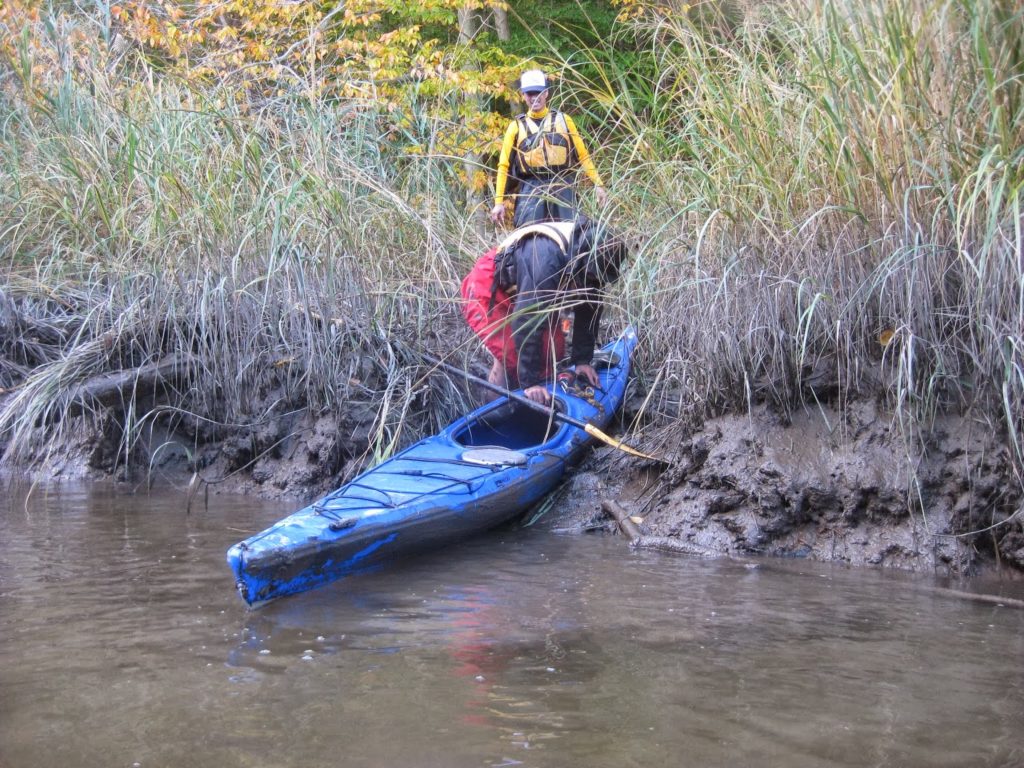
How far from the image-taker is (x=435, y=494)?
457cm

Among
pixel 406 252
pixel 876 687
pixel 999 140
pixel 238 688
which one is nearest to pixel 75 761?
pixel 238 688

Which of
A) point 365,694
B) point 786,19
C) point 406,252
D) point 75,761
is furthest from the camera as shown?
point 406,252

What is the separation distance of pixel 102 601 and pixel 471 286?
261cm

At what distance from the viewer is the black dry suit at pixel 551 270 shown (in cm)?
516

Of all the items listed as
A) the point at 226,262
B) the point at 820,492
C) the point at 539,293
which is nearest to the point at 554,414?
the point at 539,293

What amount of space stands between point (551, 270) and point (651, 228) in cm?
65

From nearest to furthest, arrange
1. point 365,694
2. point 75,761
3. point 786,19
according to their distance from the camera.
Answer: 1. point 75,761
2. point 365,694
3. point 786,19

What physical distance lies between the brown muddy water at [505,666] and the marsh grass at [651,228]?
2.93ft

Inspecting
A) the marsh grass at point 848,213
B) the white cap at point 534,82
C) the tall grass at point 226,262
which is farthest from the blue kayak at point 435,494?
the white cap at point 534,82

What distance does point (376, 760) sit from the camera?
2.46 meters

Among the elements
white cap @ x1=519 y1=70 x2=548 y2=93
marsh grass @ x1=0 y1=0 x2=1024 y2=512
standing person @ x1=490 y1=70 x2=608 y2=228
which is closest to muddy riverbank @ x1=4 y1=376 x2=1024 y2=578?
marsh grass @ x1=0 y1=0 x2=1024 y2=512

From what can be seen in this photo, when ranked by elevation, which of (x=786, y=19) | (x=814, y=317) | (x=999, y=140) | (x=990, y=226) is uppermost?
(x=786, y=19)

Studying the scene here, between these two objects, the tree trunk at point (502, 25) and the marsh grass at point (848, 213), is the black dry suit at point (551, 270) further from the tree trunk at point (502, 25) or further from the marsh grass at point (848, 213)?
→ the tree trunk at point (502, 25)

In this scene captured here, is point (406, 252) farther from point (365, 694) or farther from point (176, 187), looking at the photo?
point (365, 694)
